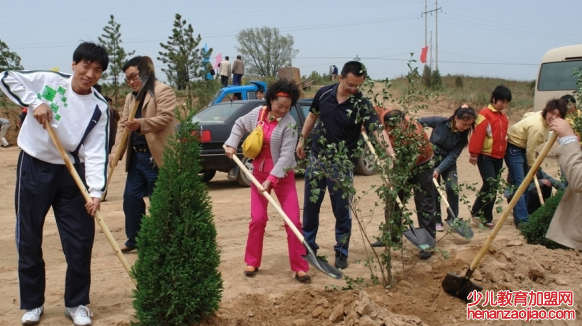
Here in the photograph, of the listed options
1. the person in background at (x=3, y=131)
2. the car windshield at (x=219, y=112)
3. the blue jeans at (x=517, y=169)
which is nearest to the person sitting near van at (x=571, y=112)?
the blue jeans at (x=517, y=169)

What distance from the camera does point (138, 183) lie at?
5.89 m

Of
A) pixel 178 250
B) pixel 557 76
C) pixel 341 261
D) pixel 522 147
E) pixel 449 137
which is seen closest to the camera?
pixel 178 250

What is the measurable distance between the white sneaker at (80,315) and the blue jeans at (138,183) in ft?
5.69

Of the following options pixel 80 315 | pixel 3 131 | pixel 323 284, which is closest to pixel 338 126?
pixel 323 284

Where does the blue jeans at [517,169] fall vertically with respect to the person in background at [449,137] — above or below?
below

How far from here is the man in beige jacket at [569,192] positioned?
395 cm

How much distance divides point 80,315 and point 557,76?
1614 centimetres

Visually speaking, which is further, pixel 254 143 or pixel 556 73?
pixel 556 73

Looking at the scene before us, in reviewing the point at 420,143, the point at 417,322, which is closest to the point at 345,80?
the point at 420,143

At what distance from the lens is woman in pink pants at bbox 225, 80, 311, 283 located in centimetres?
513

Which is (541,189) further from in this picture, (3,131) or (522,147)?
(3,131)

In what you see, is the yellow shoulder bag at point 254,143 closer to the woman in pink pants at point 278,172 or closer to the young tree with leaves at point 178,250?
the woman in pink pants at point 278,172

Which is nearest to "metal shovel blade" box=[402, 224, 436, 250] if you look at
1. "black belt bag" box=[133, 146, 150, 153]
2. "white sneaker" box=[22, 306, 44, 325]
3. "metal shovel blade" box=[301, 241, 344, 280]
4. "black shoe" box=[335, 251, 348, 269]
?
"black shoe" box=[335, 251, 348, 269]

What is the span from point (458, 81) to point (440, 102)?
6525mm
